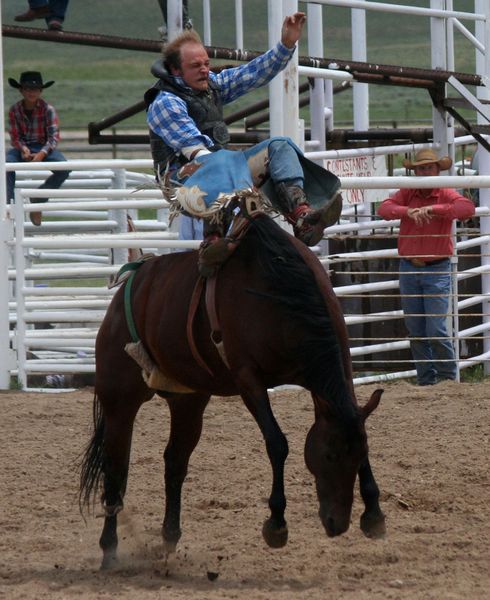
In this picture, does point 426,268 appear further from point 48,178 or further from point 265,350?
point 265,350

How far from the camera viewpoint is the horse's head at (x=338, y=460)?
14.1 feet

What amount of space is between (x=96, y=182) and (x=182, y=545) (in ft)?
20.7

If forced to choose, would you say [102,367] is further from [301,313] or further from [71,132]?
[71,132]

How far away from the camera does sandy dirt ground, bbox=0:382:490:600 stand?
4.56 meters

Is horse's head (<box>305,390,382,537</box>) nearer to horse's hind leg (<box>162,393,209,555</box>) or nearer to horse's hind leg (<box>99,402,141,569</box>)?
horse's hind leg (<box>162,393,209,555</box>)

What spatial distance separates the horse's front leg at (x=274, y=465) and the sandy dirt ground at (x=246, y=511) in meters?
0.22

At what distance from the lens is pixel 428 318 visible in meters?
8.36

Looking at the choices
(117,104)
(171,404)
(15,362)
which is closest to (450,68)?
Result: (15,362)

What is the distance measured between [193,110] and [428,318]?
3567mm

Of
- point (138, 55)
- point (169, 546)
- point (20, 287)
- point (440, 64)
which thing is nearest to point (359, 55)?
point (440, 64)

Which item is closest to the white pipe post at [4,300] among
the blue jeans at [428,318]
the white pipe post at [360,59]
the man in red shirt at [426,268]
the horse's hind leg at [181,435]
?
the man in red shirt at [426,268]

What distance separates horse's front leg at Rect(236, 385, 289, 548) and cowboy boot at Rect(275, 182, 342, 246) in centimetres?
67

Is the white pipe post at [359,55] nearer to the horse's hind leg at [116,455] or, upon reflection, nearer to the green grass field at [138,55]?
the horse's hind leg at [116,455]

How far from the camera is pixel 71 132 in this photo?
48719mm
